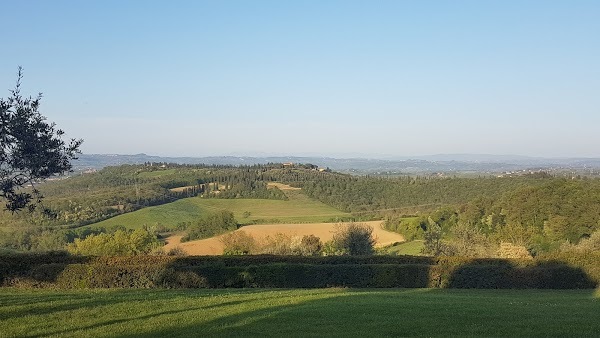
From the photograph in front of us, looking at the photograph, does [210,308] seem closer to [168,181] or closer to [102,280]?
[102,280]

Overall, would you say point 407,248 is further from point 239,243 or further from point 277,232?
point 239,243

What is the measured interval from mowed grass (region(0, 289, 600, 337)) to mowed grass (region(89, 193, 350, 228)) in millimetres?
47327

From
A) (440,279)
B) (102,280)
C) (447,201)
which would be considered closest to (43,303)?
(102,280)

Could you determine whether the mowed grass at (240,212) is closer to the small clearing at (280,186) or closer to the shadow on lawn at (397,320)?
the small clearing at (280,186)

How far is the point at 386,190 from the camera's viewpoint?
82.2 metres

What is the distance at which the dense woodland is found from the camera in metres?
47.4

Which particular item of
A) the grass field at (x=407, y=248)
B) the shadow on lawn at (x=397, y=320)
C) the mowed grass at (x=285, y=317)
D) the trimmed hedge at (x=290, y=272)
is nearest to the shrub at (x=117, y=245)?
the trimmed hedge at (x=290, y=272)

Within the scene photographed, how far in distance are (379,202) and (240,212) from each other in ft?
69.9

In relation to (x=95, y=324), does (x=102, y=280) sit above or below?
below

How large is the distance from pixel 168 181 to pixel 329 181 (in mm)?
26366

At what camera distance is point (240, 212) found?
7194cm

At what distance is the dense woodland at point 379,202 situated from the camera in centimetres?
4738

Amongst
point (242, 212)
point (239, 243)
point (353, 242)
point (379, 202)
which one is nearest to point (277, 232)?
point (239, 243)

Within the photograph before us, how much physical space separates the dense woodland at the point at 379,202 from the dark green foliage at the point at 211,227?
0.16m
